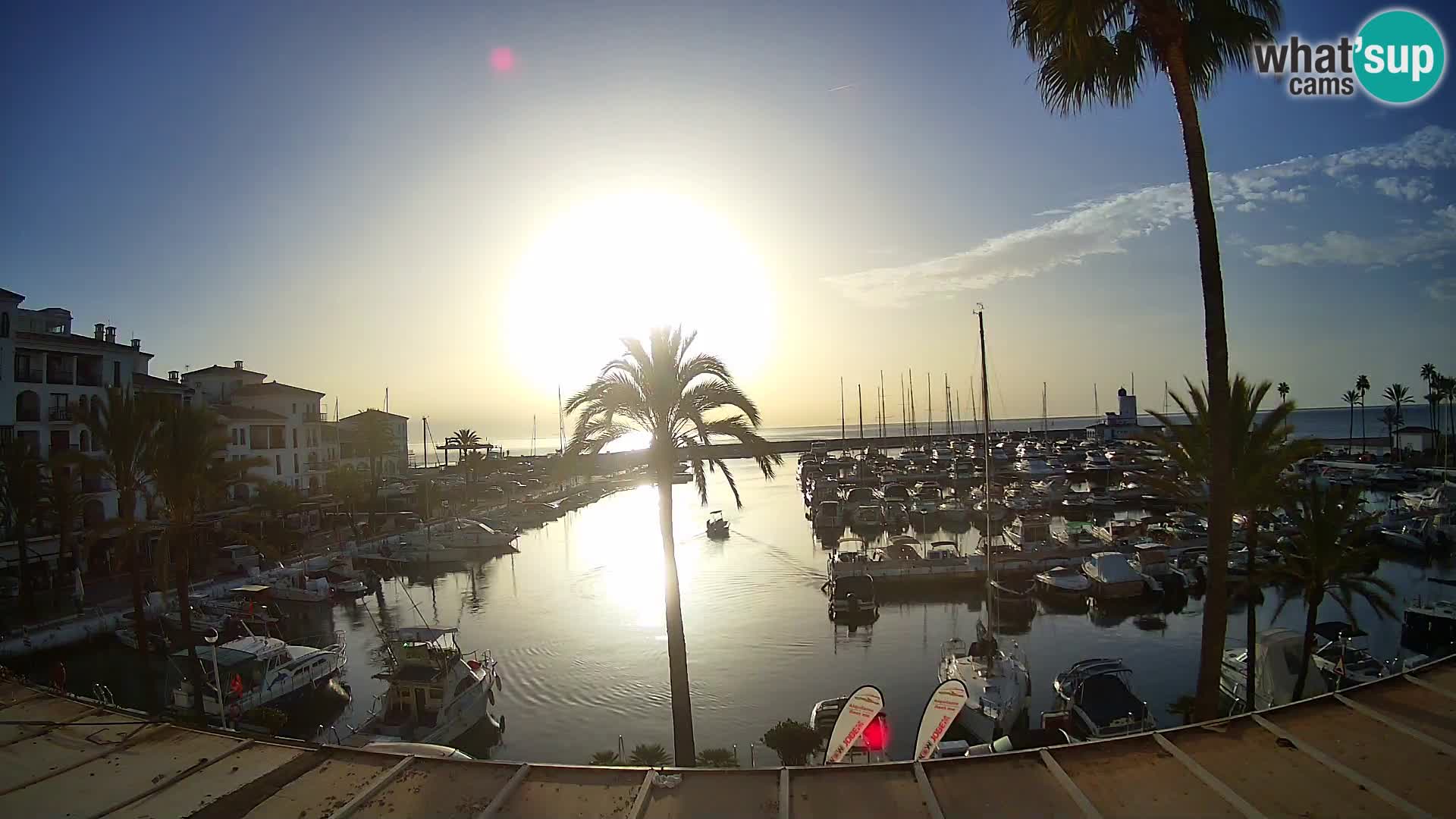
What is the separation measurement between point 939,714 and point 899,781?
401 cm

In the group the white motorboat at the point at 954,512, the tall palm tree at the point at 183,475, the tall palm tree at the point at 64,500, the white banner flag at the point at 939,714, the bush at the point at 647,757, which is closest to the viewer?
the white banner flag at the point at 939,714

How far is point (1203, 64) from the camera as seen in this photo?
12023 millimetres

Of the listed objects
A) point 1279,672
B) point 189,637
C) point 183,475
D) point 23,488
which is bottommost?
point 1279,672

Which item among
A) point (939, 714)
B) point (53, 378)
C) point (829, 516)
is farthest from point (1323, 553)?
point (53, 378)

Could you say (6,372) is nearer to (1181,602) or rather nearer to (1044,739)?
(1044,739)

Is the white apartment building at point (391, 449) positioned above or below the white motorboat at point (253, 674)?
above

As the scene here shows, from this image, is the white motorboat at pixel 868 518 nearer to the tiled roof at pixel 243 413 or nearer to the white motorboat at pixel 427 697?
the white motorboat at pixel 427 697

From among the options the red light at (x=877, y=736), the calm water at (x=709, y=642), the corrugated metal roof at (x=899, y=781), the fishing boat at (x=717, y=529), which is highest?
the corrugated metal roof at (x=899, y=781)

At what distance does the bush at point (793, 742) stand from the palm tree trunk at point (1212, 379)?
9826 millimetres

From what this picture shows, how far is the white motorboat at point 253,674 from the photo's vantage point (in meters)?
23.3

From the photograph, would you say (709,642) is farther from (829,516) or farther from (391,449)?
(391,449)

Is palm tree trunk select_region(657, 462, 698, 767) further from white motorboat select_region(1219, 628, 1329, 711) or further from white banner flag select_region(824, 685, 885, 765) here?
white motorboat select_region(1219, 628, 1329, 711)

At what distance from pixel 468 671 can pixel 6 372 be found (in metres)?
34.3

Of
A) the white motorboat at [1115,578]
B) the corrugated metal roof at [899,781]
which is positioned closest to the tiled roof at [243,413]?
the corrugated metal roof at [899,781]
